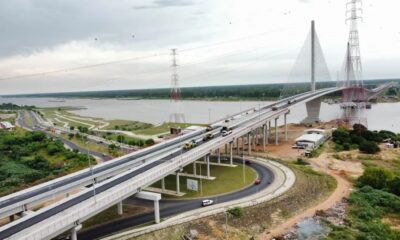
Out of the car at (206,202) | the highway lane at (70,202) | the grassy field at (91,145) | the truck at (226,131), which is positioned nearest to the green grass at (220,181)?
the car at (206,202)

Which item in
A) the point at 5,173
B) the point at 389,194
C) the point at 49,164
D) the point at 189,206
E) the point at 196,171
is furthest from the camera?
the point at 49,164

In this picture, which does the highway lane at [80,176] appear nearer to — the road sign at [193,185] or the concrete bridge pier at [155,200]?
the road sign at [193,185]

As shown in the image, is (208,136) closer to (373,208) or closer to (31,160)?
(373,208)

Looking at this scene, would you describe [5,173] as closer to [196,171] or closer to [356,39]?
[196,171]

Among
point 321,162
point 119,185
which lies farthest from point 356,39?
point 119,185

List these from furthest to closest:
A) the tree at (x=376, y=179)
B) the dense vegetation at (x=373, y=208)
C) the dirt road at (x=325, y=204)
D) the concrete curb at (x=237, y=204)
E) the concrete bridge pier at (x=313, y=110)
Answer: the concrete bridge pier at (x=313, y=110), the tree at (x=376, y=179), the dirt road at (x=325, y=204), the dense vegetation at (x=373, y=208), the concrete curb at (x=237, y=204)

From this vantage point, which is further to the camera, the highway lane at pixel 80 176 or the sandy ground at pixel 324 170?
the sandy ground at pixel 324 170

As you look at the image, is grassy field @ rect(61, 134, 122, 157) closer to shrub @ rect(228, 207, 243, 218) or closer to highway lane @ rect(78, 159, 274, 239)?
highway lane @ rect(78, 159, 274, 239)
